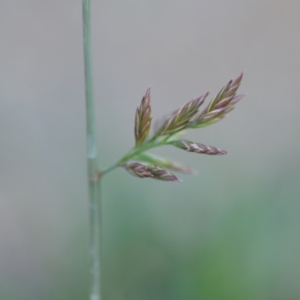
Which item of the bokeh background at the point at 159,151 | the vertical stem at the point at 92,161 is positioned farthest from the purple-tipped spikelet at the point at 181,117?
the bokeh background at the point at 159,151

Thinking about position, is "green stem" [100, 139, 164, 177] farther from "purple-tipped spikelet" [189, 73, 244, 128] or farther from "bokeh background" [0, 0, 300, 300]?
"bokeh background" [0, 0, 300, 300]

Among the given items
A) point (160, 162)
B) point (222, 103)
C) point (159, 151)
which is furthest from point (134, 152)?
point (159, 151)

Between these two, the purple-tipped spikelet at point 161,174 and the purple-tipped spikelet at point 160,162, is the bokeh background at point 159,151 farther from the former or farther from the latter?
the purple-tipped spikelet at point 161,174

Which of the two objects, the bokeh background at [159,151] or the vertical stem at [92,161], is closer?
the vertical stem at [92,161]

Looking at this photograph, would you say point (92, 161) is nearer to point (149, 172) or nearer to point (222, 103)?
point (149, 172)

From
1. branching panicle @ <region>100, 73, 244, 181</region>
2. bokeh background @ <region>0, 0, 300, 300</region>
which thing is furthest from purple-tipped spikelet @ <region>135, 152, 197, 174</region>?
bokeh background @ <region>0, 0, 300, 300</region>

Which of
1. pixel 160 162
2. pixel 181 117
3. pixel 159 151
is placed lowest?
pixel 159 151

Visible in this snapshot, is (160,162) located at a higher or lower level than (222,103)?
lower

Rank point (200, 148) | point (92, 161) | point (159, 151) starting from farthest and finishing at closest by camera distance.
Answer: point (159, 151)
point (92, 161)
point (200, 148)
